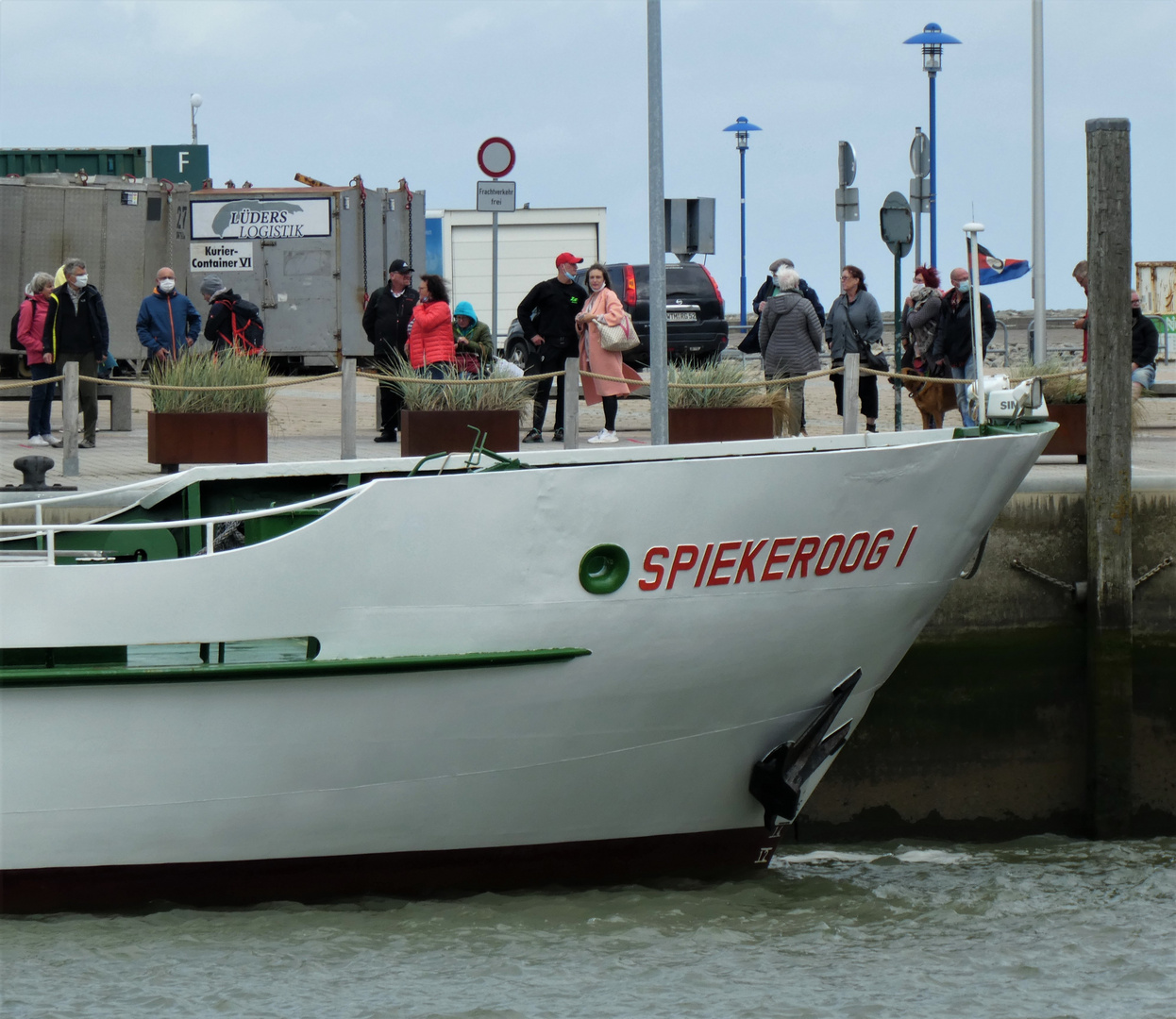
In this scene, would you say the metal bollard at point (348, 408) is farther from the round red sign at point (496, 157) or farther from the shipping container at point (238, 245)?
the shipping container at point (238, 245)

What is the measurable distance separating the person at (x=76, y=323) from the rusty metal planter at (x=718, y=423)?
5036mm

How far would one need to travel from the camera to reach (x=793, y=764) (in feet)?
22.3

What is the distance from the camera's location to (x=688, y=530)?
6312 millimetres

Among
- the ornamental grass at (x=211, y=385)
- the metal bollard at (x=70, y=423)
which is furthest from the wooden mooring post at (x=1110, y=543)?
the metal bollard at (x=70, y=423)

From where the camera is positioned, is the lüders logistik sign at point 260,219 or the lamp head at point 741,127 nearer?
the lüders logistik sign at point 260,219

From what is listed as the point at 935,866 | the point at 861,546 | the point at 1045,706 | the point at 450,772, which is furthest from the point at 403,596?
the point at 1045,706

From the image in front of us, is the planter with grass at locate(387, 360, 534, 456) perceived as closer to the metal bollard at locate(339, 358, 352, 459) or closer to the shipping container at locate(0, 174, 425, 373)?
the metal bollard at locate(339, 358, 352, 459)

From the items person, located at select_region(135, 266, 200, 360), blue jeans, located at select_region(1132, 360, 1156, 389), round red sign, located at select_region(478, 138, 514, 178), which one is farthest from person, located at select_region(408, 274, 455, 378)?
blue jeans, located at select_region(1132, 360, 1156, 389)

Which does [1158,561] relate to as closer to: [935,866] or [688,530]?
[935,866]

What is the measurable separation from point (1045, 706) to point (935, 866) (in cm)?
112

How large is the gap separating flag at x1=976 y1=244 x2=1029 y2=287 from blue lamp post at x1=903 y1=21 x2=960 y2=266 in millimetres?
14512

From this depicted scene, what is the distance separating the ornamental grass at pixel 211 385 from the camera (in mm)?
11188

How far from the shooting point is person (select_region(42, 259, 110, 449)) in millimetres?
13609

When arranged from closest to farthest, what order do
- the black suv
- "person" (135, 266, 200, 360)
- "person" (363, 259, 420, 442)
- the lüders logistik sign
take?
"person" (363, 259, 420, 442)
"person" (135, 266, 200, 360)
the lüders logistik sign
the black suv
